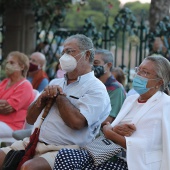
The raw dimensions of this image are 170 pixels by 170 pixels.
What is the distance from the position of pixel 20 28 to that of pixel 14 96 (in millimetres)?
3830

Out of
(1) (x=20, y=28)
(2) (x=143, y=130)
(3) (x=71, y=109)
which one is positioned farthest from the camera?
(1) (x=20, y=28)

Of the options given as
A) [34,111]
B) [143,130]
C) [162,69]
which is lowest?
[34,111]

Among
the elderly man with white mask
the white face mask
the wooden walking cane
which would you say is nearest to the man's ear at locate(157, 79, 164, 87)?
the elderly man with white mask

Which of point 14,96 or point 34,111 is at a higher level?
point 34,111

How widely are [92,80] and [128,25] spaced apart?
401 cm

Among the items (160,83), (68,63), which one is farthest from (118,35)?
(160,83)

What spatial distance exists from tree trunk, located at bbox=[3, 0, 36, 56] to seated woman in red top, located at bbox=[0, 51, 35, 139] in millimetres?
3487

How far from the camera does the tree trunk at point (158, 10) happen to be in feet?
31.9

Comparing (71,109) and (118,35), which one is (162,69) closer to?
(71,109)

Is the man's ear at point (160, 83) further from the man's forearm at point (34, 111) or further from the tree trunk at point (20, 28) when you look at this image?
the tree trunk at point (20, 28)

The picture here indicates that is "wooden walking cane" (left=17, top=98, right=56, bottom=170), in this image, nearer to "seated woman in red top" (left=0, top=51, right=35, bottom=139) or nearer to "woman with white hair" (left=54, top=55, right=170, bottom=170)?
"woman with white hair" (left=54, top=55, right=170, bottom=170)

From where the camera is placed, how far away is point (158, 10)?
977cm

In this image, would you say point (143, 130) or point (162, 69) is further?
point (162, 69)

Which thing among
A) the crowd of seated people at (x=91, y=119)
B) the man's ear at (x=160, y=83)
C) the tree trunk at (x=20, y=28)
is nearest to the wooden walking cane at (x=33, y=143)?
A: the crowd of seated people at (x=91, y=119)
